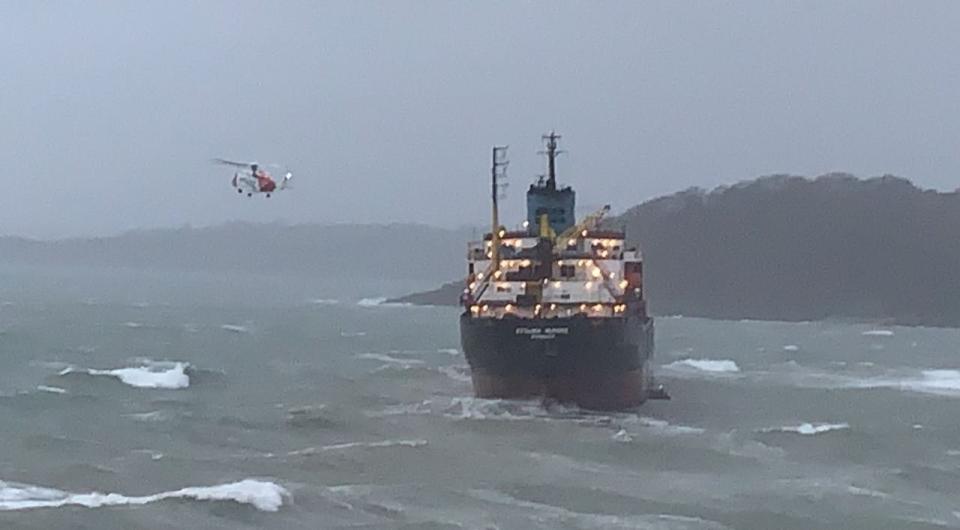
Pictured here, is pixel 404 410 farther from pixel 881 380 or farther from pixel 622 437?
pixel 881 380

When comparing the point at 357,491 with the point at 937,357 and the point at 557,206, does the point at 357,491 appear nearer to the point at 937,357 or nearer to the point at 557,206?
the point at 557,206

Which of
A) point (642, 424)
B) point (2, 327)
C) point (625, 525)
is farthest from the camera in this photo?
point (2, 327)

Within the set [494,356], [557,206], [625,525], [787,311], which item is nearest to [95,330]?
[557,206]

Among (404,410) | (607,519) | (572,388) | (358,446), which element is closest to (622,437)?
(572,388)

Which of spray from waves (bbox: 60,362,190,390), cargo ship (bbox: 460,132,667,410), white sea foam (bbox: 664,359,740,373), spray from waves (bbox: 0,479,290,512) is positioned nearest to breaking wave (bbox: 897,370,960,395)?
white sea foam (bbox: 664,359,740,373)

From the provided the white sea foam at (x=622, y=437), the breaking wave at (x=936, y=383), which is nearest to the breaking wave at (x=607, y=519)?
the white sea foam at (x=622, y=437)
